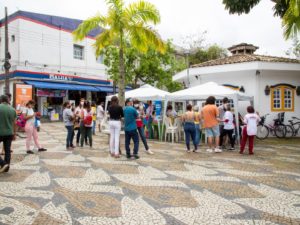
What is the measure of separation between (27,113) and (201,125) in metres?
5.98

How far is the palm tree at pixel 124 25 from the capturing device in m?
12.8

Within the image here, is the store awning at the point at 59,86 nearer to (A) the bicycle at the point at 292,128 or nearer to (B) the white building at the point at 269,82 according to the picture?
(B) the white building at the point at 269,82

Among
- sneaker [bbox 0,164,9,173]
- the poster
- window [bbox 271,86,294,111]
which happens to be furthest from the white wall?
sneaker [bbox 0,164,9,173]

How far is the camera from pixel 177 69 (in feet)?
90.1

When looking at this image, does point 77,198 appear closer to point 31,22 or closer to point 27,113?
point 27,113

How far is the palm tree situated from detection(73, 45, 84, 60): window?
16.5 meters

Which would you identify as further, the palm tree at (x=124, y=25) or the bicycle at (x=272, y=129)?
the bicycle at (x=272, y=129)

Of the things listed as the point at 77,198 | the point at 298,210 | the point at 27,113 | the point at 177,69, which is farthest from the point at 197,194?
the point at 177,69

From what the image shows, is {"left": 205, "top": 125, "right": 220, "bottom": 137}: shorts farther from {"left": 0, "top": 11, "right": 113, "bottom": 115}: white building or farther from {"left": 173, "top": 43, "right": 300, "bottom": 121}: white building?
{"left": 0, "top": 11, "right": 113, "bottom": 115}: white building

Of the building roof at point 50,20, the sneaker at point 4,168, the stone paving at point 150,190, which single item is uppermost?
the building roof at point 50,20

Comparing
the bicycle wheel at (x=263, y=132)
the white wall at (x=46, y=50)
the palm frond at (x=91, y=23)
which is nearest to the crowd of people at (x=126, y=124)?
the bicycle wheel at (x=263, y=132)

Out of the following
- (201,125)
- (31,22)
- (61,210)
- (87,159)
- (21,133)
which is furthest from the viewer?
(31,22)

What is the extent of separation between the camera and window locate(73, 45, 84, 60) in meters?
29.7

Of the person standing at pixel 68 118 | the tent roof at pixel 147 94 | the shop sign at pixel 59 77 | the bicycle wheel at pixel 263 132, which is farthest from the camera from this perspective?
the shop sign at pixel 59 77
